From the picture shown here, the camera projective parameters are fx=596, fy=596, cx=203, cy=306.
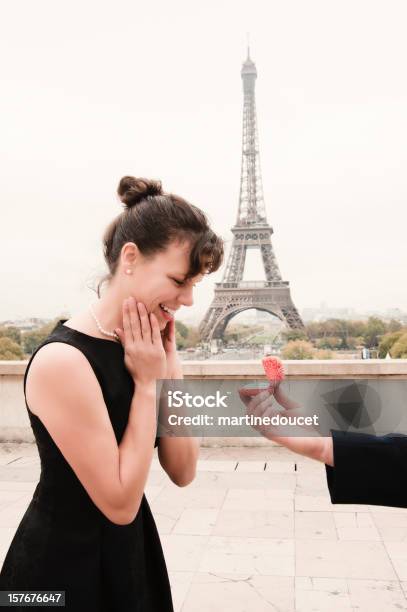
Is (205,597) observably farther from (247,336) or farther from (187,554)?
(247,336)

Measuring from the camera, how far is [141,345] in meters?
1.37

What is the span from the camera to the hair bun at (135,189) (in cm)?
157

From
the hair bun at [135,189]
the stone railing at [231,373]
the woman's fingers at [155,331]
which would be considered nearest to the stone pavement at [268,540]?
the stone railing at [231,373]

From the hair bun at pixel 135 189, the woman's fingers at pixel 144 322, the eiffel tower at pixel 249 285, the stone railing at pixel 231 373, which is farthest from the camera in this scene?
the eiffel tower at pixel 249 285

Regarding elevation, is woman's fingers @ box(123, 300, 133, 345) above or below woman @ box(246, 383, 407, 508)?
above

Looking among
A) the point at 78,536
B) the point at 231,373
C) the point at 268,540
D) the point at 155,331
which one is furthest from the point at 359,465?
the point at 231,373

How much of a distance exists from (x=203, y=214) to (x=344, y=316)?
6064 cm

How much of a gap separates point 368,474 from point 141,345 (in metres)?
0.58

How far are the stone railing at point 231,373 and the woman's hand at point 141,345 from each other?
459cm

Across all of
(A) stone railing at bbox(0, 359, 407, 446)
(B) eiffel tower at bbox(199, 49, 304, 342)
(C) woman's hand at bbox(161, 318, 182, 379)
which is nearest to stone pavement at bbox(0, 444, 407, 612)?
(A) stone railing at bbox(0, 359, 407, 446)

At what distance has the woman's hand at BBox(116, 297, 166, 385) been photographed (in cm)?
137


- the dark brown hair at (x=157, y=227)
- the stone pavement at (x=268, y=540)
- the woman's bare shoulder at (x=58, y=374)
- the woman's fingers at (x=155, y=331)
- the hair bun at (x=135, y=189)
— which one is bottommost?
the stone pavement at (x=268, y=540)

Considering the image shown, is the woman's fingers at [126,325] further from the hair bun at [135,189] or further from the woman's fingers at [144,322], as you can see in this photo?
the hair bun at [135,189]

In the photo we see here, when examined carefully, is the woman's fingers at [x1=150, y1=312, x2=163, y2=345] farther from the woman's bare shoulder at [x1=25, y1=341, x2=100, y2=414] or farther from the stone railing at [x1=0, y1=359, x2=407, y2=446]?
the stone railing at [x1=0, y1=359, x2=407, y2=446]
